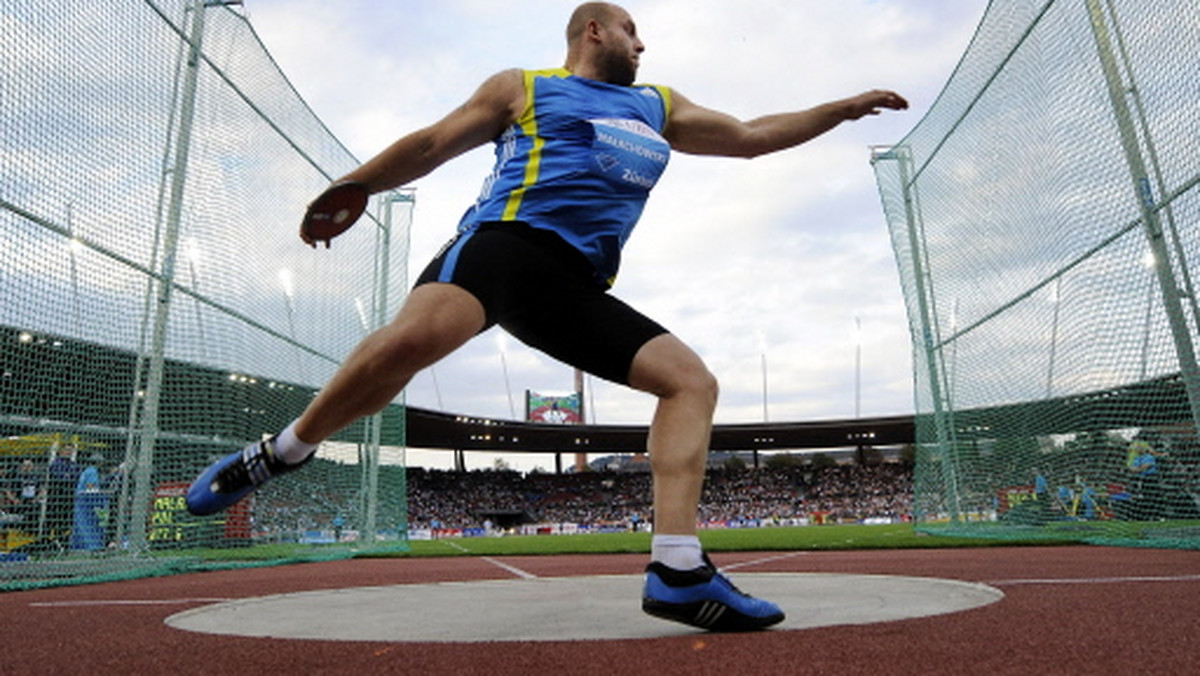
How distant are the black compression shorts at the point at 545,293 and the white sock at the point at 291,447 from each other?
65 cm

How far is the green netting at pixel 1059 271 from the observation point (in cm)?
552

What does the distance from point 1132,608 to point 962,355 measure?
25.9 feet

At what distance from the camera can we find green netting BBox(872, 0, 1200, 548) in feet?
18.1

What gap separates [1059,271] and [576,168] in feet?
21.0

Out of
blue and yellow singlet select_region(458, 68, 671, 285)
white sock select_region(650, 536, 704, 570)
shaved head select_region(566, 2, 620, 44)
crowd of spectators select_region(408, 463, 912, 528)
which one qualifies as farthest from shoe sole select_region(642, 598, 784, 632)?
crowd of spectators select_region(408, 463, 912, 528)

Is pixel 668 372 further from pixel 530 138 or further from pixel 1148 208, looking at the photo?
pixel 1148 208

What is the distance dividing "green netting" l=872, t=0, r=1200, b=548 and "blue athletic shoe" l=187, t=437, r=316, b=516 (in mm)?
5652

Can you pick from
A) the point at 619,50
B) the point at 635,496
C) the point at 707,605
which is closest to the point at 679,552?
the point at 707,605

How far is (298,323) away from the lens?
8641 millimetres

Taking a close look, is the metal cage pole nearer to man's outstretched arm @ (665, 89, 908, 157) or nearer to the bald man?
man's outstretched arm @ (665, 89, 908, 157)

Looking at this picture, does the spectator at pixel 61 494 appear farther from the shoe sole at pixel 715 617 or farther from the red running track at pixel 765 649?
the shoe sole at pixel 715 617

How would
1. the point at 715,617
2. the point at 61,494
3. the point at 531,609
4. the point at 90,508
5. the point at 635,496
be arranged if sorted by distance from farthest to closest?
the point at 635,496, the point at 90,508, the point at 61,494, the point at 531,609, the point at 715,617

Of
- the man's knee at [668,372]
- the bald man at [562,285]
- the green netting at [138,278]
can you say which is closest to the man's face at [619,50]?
the bald man at [562,285]

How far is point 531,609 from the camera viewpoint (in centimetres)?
287
